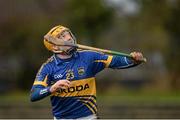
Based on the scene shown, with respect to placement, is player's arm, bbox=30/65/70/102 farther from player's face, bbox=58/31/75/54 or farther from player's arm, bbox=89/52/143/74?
player's arm, bbox=89/52/143/74

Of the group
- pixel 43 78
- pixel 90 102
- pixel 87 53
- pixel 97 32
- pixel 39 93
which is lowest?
pixel 90 102

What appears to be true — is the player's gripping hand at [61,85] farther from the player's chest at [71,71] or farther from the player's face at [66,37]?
the player's face at [66,37]

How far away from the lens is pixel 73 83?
720cm

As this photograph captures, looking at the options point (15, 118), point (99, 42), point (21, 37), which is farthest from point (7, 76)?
point (15, 118)

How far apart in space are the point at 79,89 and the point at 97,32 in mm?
25082

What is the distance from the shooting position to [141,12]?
103ft

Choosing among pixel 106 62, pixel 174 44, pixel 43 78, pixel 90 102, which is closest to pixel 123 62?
pixel 106 62

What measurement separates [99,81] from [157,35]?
3.28 meters

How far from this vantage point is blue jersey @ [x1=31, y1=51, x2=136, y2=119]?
721 centimetres

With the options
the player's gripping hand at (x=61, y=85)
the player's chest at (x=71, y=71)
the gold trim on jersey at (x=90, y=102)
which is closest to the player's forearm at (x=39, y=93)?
the player's gripping hand at (x=61, y=85)

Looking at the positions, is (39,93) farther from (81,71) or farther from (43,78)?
(81,71)

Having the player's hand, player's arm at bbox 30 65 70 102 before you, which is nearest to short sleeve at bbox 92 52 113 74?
the player's hand

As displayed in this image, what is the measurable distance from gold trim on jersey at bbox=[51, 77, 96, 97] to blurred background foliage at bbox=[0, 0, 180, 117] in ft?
71.3

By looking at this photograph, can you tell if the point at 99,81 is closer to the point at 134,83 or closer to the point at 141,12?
the point at 141,12
